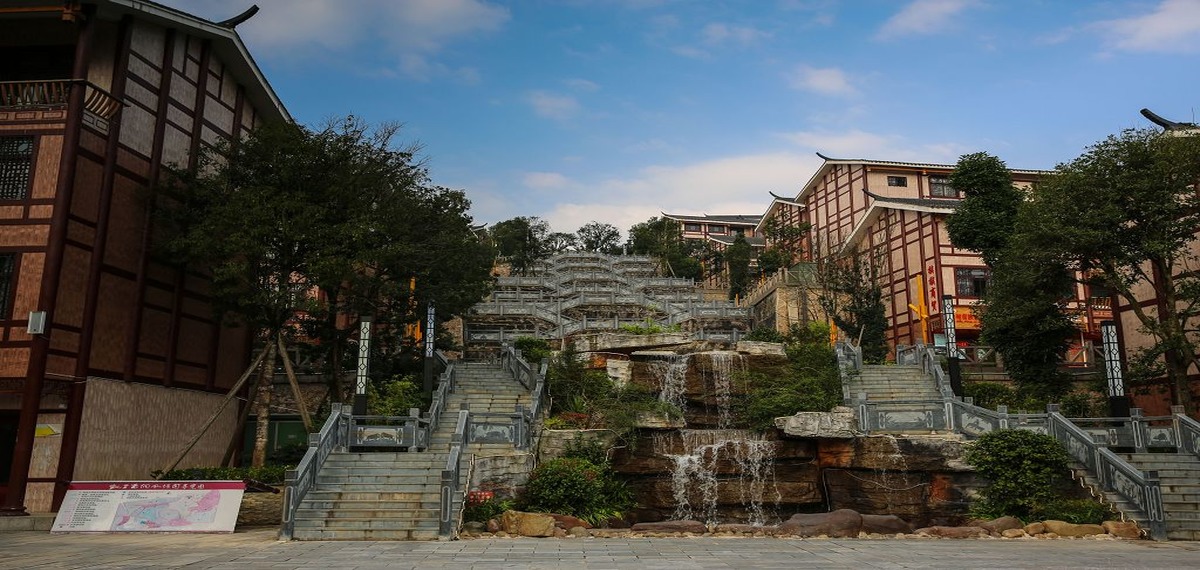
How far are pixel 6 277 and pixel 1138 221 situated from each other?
28.9 meters

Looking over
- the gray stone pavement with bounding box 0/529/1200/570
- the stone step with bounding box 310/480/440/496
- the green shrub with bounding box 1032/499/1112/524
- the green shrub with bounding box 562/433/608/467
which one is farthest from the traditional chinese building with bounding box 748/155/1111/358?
the stone step with bounding box 310/480/440/496

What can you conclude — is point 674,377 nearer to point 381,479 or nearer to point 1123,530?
point 381,479

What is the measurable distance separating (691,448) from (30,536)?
1547 cm

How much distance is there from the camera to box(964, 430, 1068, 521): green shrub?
17422 mm

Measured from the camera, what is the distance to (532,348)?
30.4 meters

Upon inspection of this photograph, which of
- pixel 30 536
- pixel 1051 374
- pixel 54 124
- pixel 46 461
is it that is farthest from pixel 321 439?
pixel 1051 374

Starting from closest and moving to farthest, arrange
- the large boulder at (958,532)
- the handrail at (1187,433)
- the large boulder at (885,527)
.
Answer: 1. the large boulder at (958,532)
2. the large boulder at (885,527)
3. the handrail at (1187,433)

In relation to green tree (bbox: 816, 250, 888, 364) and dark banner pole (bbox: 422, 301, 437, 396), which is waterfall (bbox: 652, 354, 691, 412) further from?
green tree (bbox: 816, 250, 888, 364)

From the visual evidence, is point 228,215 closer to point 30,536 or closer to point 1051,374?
point 30,536

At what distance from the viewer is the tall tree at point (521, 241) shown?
64.9 metres

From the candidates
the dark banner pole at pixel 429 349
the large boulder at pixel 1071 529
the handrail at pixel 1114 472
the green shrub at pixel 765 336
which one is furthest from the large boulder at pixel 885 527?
the green shrub at pixel 765 336

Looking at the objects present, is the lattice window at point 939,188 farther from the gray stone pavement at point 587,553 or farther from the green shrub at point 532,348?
the gray stone pavement at point 587,553

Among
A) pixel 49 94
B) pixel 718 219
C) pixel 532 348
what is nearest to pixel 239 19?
pixel 49 94

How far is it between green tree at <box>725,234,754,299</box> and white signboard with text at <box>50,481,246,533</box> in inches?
1587
